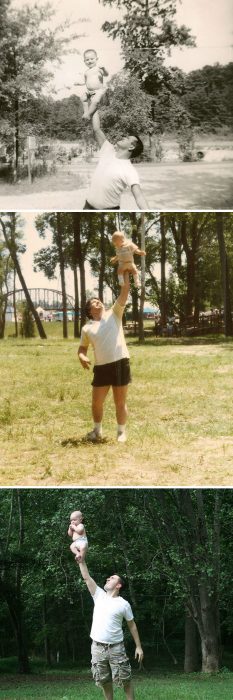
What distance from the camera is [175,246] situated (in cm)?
584

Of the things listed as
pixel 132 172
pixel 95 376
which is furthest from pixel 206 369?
pixel 132 172

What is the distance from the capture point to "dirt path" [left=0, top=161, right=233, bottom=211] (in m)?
5.93

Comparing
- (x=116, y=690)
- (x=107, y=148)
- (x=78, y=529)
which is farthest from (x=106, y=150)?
(x=116, y=690)

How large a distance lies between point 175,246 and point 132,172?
54 cm

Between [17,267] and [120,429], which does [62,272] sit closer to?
[17,267]

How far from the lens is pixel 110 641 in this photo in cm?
524

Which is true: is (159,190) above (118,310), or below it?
above

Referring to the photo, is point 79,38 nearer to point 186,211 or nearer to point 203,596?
point 186,211

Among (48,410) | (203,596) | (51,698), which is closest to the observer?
(48,410)

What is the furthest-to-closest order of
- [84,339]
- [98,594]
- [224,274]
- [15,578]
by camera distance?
[15,578]
[224,274]
[84,339]
[98,594]

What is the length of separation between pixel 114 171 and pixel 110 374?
4.18 feet

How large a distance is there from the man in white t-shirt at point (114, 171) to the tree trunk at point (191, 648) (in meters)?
6.14

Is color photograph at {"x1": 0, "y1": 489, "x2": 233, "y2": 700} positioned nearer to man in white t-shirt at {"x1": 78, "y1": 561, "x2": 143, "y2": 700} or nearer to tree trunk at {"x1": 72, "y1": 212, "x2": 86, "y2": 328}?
man in white t-shirt at {"x1": 78, "y1": 561, "x2": 143, "y2": 700}

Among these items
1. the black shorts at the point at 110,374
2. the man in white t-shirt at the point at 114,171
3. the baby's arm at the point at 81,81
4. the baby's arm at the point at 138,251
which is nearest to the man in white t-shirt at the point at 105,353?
the black shorts at the point at 110,374
